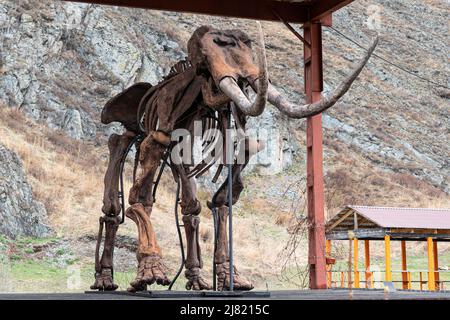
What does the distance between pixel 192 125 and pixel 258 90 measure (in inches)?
89.8

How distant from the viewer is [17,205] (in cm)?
2209

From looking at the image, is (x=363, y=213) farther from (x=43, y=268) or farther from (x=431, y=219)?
(x=43, y=268)

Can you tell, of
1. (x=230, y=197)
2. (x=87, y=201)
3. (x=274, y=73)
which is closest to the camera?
(x=230, y=197)

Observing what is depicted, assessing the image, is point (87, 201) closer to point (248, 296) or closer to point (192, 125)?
point (192, 125)

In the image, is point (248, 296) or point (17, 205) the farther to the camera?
point (17, 205)

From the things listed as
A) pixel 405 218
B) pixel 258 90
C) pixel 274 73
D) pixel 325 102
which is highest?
pixel 274 73

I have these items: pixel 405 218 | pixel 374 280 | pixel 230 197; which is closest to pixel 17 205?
pixel 405 218

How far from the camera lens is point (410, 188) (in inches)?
1336

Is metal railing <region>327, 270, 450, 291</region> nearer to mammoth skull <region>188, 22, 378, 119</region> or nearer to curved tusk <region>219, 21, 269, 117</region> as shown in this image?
curved tusk <region>219, 21, 269, 117</region>

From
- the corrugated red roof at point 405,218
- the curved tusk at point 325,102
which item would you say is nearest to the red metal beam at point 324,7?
the corrugated red roof at point 405,218

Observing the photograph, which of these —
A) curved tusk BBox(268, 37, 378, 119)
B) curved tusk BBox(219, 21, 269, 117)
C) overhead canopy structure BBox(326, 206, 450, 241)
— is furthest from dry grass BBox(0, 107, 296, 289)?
curved tusk BBox(268, 37, 378, 119)

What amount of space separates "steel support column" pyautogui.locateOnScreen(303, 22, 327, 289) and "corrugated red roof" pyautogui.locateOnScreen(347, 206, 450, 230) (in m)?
2.34
